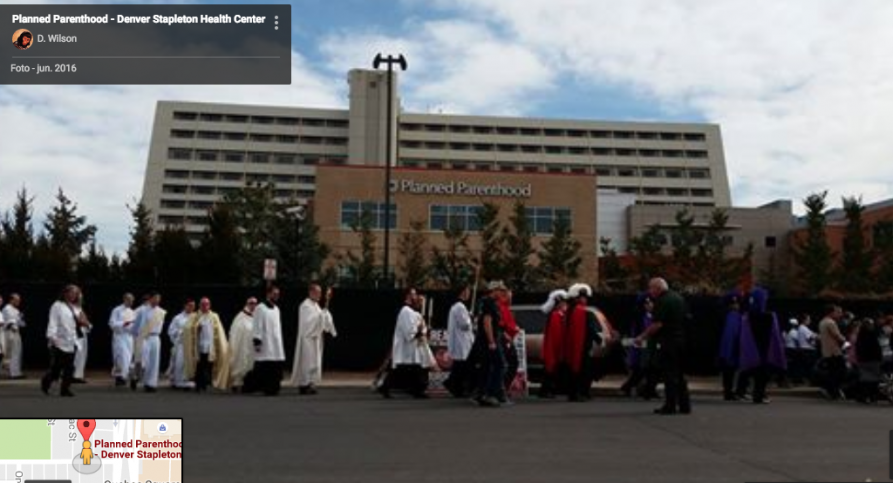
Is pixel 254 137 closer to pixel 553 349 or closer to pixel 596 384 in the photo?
pixel 596 384

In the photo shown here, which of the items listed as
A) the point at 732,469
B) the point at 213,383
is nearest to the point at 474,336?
the point at 213,383

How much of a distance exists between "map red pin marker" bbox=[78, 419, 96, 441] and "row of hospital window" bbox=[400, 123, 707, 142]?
5003 inches

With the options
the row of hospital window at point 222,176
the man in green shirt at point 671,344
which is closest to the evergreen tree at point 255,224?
the man in green shirt at point 671,344

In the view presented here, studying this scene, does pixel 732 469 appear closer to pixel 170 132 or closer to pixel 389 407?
pixel 389 407

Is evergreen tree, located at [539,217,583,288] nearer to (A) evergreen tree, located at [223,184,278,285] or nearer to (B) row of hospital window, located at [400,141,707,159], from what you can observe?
(A) evergreen tree, located at [223,184,278,285]

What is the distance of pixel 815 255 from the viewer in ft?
185

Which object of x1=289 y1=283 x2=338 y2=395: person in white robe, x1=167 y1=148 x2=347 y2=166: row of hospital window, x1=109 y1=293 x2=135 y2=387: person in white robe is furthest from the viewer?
x1=167 y1=148 x2=347 y2=166: row of hospital window

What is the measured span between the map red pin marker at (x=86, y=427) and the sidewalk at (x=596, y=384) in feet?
39.5

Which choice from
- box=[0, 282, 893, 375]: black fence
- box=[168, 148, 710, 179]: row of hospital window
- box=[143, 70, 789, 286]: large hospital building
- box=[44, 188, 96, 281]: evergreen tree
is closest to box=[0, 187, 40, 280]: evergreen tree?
box=[44, 188, 96, 281]: evergreen tree

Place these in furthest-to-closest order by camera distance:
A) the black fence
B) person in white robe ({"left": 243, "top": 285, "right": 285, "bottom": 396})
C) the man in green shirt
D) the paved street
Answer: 1. the black fence
2. person in white robe ({"left": 243, "top": 285, "right": 285, "bottom": 396})
3. the man in green shirt
4. the paved street

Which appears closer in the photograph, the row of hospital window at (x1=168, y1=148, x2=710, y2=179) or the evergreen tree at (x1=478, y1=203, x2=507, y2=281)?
the evergreen tree at (x1=478, y1=203, x2=507, y2=281)

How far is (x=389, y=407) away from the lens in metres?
13.7

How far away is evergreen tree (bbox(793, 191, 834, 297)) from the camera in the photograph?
55.6 meters

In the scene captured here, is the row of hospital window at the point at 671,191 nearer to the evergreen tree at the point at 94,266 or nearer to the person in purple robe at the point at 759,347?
the evergreen tree at the point at 94,266
